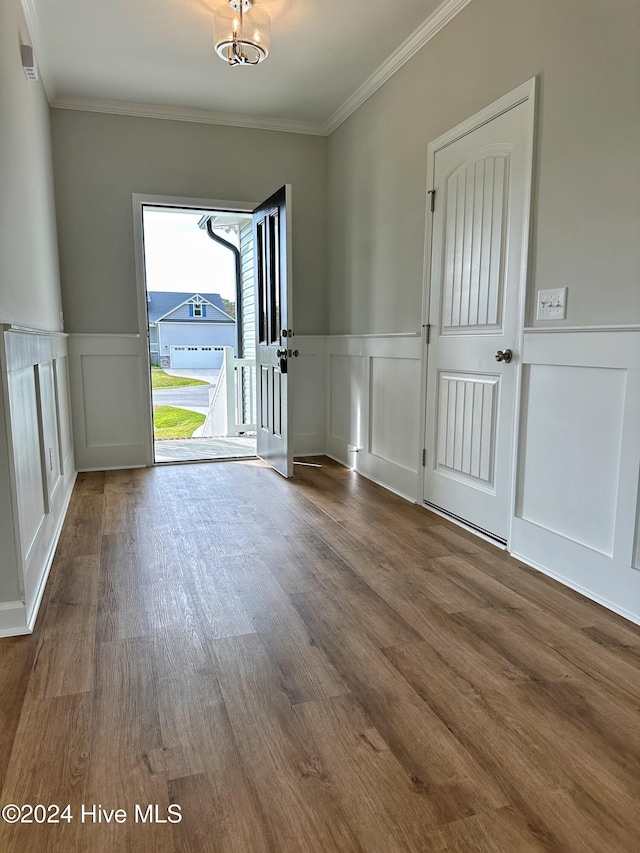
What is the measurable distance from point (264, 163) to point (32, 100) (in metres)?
1.83

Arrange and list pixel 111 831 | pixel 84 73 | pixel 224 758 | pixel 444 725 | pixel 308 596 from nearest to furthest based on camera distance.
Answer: pixel 111 831 → pixel 224 758 → pixel 444 725 → pixel 308 596 → pixel 84 73

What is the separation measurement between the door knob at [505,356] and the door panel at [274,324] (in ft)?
5.64

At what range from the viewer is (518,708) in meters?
1.49

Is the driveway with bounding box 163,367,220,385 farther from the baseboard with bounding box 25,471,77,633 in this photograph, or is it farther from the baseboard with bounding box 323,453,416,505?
the baseboard with bounding box 25,471,77,633

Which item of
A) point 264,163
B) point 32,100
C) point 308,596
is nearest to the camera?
point 308,596

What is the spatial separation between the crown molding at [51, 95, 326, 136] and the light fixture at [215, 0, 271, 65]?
148 centimetres

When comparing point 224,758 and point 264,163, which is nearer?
point 224,758

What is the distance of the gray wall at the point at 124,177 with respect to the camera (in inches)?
156

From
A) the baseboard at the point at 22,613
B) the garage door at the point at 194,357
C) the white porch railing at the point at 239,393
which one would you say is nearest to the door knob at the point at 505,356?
the baseboard at the point at 22,613

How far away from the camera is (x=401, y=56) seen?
127 inches

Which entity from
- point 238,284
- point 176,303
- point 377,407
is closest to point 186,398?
point 238,284

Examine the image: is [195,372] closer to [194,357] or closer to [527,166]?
[194,357]

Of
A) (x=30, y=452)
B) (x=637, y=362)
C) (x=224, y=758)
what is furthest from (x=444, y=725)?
(x=30, y=452)

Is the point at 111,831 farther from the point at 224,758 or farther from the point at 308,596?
the point at 308,596
